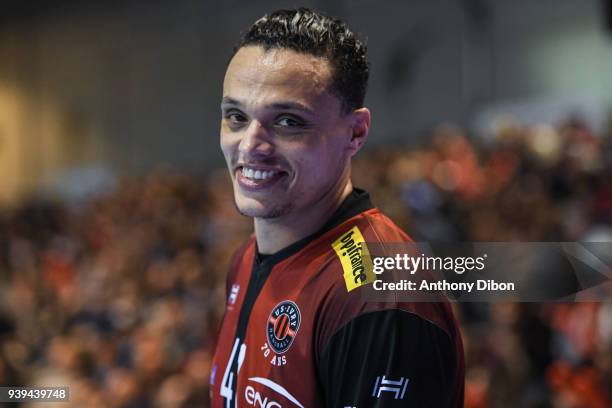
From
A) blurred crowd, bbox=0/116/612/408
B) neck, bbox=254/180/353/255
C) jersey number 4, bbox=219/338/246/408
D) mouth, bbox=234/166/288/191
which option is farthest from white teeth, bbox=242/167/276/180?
blurred crowd, bbox=0/116/612/408

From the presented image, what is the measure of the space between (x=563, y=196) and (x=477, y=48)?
3.82 meters

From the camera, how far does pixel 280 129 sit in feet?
4.93

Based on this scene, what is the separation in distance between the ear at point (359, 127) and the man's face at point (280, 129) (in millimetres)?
17

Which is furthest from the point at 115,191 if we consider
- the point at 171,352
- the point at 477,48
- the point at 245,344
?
the point at 245,344

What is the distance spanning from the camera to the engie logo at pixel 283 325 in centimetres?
150

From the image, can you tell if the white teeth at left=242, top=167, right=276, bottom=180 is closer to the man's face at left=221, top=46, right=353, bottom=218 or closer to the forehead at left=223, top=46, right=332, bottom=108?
the man's face at left=221, top=46, right=353, bottom=218

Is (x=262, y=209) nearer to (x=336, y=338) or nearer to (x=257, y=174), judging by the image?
(x=257, y=174)

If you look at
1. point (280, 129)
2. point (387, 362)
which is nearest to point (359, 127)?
point (280, 129)

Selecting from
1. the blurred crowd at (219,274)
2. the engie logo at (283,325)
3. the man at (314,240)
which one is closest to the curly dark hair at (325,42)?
the man at (314,240)

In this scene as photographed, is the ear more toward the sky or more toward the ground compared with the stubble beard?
more toward the sky

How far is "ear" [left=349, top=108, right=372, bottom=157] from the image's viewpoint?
62.3 inches

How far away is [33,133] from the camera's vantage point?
37.3ft

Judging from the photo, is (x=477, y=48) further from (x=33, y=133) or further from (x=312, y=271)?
(x=312, y=271)

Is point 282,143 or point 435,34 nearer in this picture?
point 282,143
